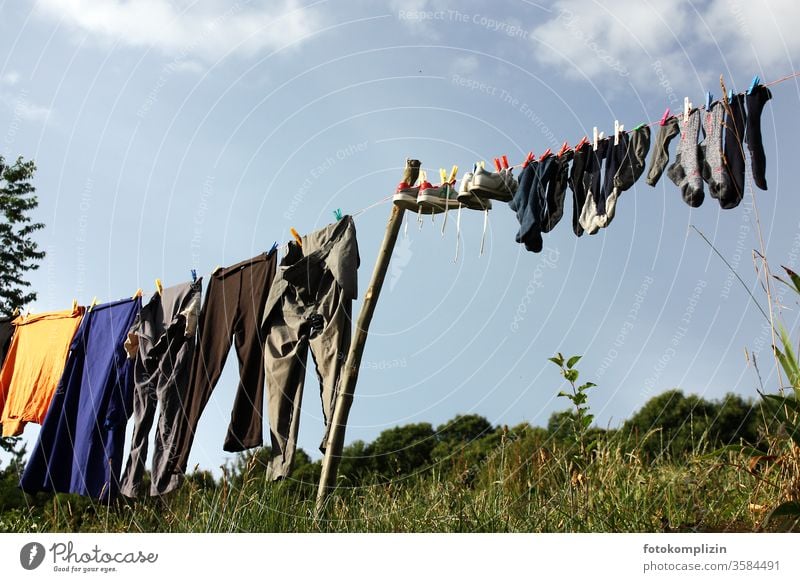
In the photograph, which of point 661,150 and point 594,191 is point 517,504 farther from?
point 661,150

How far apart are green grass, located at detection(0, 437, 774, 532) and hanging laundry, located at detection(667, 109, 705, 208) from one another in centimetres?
156

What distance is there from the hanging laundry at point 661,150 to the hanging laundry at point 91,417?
14.5ft

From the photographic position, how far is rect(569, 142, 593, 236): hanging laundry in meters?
5.07

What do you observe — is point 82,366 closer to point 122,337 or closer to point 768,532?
point 122,337

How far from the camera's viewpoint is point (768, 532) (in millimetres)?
3709

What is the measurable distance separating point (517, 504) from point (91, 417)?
380 centimetres

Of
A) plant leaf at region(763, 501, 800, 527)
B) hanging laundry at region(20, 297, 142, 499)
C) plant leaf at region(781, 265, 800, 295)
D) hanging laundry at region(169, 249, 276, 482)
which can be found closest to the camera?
plant leaf at region(763, 501, 800, 527)

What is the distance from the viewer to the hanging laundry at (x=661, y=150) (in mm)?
4797

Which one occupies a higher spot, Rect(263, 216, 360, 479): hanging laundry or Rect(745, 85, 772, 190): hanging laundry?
Rect(745, 85, 772, 190): hanging laundry

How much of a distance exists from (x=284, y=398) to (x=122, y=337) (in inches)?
79.9

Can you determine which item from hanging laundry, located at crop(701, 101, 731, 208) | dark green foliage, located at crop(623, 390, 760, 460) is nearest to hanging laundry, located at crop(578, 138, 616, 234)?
hanging laundry, located at crop(701, 101, 731, 208)

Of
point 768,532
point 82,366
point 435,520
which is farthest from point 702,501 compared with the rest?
point 82,366

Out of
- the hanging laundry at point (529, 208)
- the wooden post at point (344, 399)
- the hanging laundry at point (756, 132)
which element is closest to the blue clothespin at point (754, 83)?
the hanging laundry at point (756, 132)

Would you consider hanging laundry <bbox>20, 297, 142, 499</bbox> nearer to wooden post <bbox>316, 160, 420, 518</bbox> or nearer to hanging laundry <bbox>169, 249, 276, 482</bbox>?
hanging laundry <bbox>169, 249, 276, 482</bbox>
